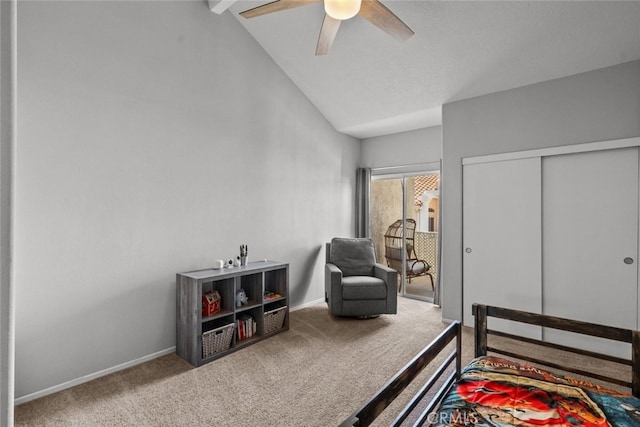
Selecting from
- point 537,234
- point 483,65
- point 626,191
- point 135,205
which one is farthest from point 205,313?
point 626,191

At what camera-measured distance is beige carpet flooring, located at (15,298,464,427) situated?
1.84 m

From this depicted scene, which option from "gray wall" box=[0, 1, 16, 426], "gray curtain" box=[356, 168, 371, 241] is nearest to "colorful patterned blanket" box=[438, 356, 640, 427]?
"gray wall" box=[0, 1, 16, 426]

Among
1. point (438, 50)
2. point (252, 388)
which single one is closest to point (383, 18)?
point (438, 50)

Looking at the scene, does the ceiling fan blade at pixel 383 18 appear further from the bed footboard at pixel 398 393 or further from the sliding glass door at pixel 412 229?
the sliding glass door at pixel 412 229

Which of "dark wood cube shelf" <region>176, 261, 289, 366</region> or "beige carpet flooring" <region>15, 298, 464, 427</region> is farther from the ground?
"dark wood cube shelf" <region>176, 261, 289, 366</region>

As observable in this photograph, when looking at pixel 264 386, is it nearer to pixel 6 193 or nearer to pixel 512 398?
pixel 512 398

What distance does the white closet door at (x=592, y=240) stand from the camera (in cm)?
258

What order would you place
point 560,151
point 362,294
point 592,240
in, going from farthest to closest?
point 362,294, point 560,151, point 592,240

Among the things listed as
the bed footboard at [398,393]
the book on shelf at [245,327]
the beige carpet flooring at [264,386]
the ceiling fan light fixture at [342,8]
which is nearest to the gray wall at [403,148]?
the beige carpet flooring at [264,386]

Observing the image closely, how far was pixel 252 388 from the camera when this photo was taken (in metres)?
2.15

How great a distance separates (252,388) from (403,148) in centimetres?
372

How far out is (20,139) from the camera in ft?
6.41

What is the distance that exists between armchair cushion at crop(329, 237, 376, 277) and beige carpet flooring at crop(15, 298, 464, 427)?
1.00 metres

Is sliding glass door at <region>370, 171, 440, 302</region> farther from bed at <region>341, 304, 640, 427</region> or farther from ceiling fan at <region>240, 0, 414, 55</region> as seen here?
bed at <region>341, 304, 640, 427</region>
